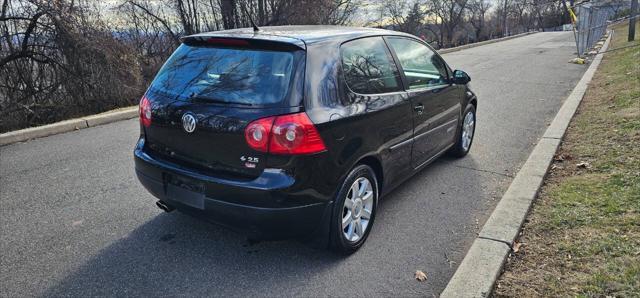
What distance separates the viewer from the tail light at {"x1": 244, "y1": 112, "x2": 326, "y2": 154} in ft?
9.06

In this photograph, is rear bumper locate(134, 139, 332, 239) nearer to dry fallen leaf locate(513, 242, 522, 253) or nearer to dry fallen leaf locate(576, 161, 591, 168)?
dry fallen leaf locate(513, 242, 522, 253)

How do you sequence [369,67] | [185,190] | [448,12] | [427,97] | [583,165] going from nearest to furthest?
A: [185,190] < [369,67] < [427,97] < [583,165] < [448,12]

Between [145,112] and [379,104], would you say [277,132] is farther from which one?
[145,112]

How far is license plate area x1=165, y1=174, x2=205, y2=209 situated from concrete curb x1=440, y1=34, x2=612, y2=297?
1.70m

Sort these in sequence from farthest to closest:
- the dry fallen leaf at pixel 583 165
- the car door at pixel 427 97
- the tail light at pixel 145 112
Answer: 1. the dry fallen leaf at pixel 583 165
2. the car door at pixel 427 97
3. the tail light at pixel 145 112

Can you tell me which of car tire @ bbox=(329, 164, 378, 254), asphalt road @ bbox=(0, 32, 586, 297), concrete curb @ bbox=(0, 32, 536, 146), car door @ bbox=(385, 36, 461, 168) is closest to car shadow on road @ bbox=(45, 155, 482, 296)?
asphalt road @ bbox=(0, 32, 586, 297)

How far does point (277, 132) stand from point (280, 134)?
0.07 ft

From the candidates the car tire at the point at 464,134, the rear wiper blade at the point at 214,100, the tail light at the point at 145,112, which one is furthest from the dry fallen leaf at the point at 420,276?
the car tire at the point at 464,134

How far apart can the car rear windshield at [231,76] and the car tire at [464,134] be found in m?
2.94

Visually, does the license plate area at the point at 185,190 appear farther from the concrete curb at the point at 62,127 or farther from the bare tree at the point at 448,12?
the bare tree at the point at 448,12

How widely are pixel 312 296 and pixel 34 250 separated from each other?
7.26 feet

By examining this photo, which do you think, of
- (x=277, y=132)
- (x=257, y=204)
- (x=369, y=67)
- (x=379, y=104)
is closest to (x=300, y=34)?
(x=369, y=67)

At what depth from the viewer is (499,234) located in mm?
3439

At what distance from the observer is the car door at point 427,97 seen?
4.05 m
